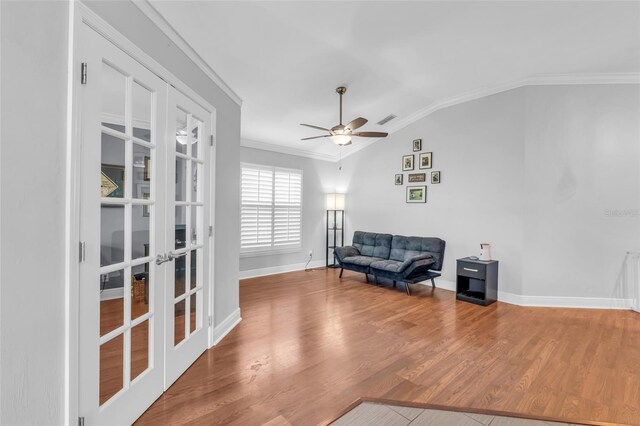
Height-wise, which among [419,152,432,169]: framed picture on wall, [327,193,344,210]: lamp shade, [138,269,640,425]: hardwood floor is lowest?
[138,269,640,425]: hardwood floor

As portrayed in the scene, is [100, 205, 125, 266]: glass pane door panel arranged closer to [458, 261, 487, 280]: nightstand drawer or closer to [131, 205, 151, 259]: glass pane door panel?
[131, 205, 151, 259]: glass pane door panel

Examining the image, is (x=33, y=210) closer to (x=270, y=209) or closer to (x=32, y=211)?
(x=32, y=211)

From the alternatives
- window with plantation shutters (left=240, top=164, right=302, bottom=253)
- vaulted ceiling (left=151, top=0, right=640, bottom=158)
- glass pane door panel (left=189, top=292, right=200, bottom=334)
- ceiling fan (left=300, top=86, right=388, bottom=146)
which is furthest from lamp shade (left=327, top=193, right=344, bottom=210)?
glass pane door panel (left=189, top=292, right=200, bottom=334)

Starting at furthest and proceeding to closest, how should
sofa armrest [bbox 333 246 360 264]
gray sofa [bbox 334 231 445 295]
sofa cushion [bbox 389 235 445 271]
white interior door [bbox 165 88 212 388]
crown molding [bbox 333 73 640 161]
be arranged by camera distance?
sofa armrest [bbox 333 246 360 264]
sofa cushion [bbox 389 235 445 271]
gray sofa [bbox 334 231 445 295]
crown molding [bbox 333 73 640 161]
white interior door [bbox 165 88 212 388]

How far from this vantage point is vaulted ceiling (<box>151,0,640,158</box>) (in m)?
2.59

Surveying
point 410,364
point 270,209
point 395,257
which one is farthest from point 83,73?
point 395,257

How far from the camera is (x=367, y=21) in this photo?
281 cm

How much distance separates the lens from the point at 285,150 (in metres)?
6.01

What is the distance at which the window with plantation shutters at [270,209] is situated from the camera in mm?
5520

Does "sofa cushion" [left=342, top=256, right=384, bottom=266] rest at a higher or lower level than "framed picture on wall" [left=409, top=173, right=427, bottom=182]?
lower

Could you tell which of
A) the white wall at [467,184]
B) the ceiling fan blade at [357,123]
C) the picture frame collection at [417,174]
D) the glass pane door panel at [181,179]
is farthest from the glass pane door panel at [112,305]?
the picture frame collection at [417,174]

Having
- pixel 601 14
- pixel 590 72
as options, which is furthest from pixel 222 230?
pixel 590 72

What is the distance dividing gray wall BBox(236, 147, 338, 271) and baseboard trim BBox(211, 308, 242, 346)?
2.24 metres

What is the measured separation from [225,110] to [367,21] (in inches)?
64.6
